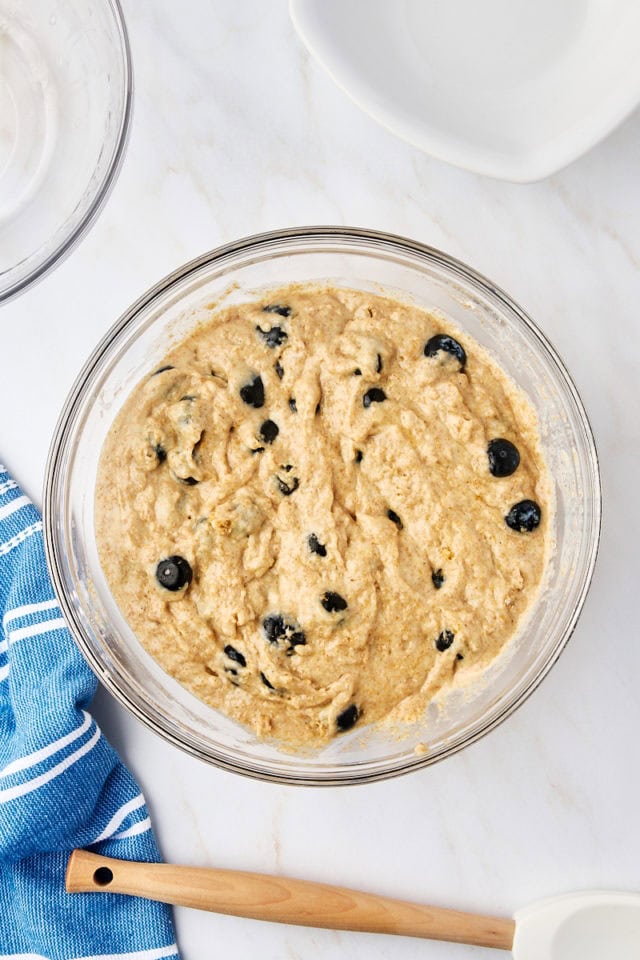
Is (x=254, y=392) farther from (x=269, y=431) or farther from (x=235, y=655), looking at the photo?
(x=235, y=655)

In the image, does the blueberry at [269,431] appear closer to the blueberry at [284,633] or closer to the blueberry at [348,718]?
the blueberry at [284,633]

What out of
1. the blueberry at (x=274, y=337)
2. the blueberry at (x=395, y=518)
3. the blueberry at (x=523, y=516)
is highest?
the blueberry at (x=274, y=337)

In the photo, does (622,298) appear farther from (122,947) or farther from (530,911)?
(122,947)

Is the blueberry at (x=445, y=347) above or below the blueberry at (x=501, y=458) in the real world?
above

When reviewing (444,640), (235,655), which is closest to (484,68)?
(444,640)

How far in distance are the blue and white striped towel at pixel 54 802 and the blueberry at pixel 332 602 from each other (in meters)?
0.57

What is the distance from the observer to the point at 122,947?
2002 mm

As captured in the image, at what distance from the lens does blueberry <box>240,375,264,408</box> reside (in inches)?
71.7

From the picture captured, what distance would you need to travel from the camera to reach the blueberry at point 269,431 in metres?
1.81

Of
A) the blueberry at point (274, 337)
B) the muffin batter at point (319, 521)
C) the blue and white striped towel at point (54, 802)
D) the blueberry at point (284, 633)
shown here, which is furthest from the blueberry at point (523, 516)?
the blue and white striped towel at point (54, 802)

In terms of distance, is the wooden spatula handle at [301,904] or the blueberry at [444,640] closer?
the blueberry at [444,640]

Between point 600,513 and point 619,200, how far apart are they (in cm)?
70

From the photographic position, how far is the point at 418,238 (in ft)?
6.53

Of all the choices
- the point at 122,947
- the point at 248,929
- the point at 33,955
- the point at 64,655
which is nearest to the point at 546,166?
the point at 64,655
